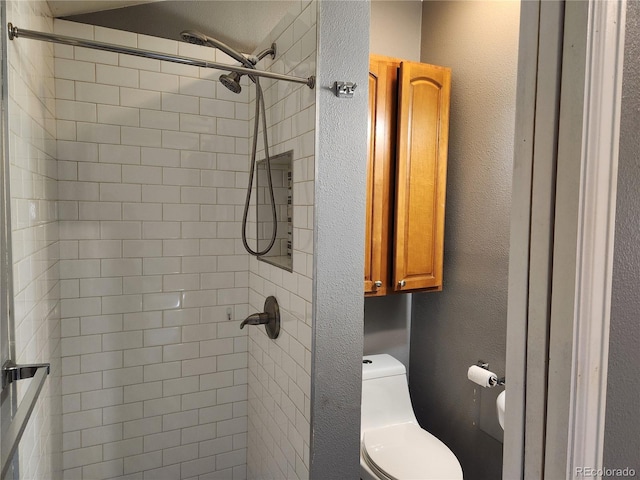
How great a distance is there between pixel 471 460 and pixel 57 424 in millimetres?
1993

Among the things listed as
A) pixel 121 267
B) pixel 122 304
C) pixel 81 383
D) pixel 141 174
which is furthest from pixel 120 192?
pixel 81 383

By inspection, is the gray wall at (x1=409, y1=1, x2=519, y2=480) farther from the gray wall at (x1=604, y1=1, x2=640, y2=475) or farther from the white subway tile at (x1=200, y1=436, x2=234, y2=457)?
the gray wall at (x1=604, y1=1, x2=640, y2=475)

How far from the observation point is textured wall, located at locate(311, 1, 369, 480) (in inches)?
56.7

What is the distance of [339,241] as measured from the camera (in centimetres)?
149

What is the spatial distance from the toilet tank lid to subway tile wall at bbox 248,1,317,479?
1.93 ft

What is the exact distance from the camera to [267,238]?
6.63ft

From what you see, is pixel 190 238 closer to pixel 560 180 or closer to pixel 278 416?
pixel 278 416

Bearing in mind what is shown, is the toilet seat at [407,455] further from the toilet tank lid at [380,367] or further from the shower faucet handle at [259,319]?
the shower faucet handle at [259,319]

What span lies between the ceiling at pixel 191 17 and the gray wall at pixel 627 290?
71.7 inches

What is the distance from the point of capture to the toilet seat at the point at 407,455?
5.89 feet

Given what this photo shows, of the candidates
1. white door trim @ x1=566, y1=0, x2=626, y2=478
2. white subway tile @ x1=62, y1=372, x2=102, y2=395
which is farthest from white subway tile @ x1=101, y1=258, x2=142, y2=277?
white door trim @ x1=566, y1=0, x2=626, y2=478

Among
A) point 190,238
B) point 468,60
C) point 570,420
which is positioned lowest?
point 570,420

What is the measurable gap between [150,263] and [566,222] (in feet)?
6.10

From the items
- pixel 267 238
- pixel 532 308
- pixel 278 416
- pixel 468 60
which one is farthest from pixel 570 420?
pixel 468 60
